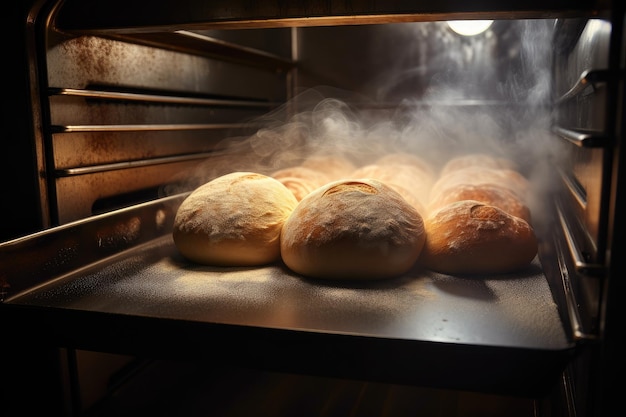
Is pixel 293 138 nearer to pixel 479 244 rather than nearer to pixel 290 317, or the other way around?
pixel 479 244

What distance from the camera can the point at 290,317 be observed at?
124 cm

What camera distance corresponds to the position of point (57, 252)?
63.2 inches

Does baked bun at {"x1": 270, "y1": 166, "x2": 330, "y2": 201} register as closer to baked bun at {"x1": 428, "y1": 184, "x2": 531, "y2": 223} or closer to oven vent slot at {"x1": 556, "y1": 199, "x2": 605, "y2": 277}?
baked bun at {"x1": 428, "y1": 184, "x2": 531, "y2": 223}

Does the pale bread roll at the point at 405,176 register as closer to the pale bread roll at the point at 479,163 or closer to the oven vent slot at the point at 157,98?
the pale bread roll at the point at 479,163

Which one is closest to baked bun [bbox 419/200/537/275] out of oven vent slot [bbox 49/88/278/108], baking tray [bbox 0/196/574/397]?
baking tray [bbox 0/196/574/397]

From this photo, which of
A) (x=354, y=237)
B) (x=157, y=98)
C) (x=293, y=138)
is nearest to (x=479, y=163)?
(x=293, y=138)

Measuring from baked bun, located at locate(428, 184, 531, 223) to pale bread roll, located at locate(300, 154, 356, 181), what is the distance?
2.49ft

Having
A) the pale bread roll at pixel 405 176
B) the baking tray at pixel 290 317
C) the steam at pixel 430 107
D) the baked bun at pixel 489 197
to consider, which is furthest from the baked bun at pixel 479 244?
the steam at pixel 430 107

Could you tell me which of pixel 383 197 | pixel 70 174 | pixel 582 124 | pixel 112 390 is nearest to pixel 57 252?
pixel 70 174

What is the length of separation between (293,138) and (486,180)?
5.00 feet

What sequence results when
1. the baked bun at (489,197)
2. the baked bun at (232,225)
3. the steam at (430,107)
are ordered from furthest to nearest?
1. the steam at (430,107)
2. the baked bun at (489,197)
3. the baked bun at (232,225)

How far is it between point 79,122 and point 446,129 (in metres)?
2.44

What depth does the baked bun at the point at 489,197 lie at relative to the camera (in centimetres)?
195

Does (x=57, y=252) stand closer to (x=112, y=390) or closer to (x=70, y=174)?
(x=70, y=174)
